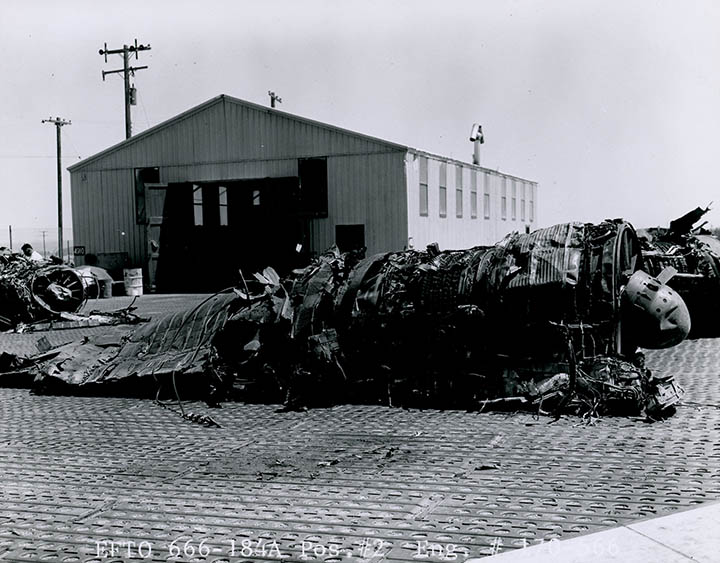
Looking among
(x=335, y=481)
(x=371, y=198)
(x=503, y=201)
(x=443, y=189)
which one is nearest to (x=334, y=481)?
(x=335, y=481)

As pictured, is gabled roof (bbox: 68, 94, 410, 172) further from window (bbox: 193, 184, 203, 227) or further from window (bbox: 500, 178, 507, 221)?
window (bbox: 500, 178, 507, 221)

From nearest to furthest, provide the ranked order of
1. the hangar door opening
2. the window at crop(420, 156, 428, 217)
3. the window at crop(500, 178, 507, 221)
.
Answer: the window at crop(420, 156, 428, 217) → the hangar door opening → the window at crop(500, 178, 507, 221)

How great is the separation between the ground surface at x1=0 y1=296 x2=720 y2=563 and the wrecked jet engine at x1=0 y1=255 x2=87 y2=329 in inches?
438

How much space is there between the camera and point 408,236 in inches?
1097

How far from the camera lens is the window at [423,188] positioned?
29.0 metres

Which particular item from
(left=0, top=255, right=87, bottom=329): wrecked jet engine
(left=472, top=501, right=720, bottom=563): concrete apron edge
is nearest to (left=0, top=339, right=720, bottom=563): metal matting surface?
(left=472, top=501, right=720, bottom=563): concrete apron edge

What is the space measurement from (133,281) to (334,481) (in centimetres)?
2545

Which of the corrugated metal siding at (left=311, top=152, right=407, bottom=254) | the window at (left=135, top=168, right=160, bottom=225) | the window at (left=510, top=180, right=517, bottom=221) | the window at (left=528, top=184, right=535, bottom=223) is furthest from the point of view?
the window at (left=528, top=184, right=535, bottom=223)

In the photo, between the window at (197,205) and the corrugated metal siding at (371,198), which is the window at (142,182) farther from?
the corrugated metal siding at (371,198)

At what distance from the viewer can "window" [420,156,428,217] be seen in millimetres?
28986

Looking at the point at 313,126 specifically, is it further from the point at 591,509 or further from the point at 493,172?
the point at 591,509

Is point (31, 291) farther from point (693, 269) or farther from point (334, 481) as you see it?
point (334, 481)

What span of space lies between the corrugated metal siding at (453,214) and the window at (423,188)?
173mm

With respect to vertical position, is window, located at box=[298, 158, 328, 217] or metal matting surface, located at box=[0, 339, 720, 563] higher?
window, located at box=[298, 158, 328, 217]
